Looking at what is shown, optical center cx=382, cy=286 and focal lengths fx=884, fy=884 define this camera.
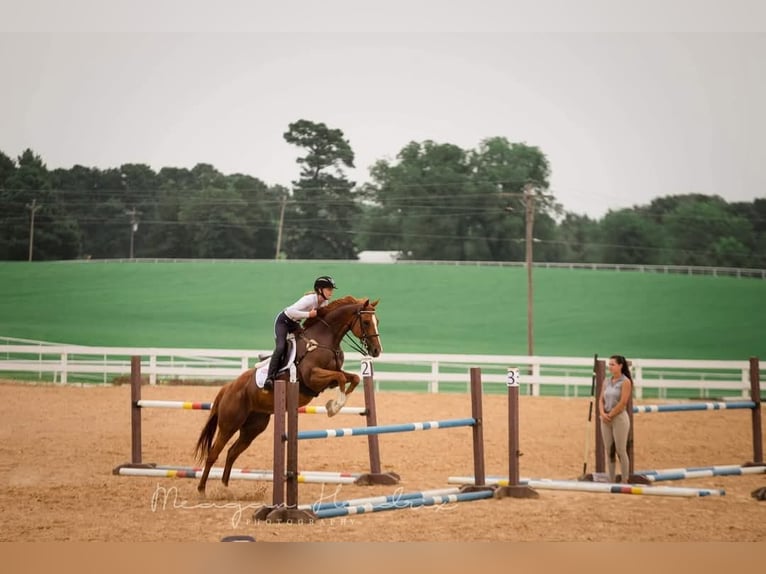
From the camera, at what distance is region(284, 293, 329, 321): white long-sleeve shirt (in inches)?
268

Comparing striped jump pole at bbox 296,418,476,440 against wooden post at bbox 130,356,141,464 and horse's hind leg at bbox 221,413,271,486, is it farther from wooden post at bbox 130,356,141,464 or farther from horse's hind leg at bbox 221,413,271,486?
wooden post at bbox 130,356,141,464

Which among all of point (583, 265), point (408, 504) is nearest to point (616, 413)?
point (408, 504)

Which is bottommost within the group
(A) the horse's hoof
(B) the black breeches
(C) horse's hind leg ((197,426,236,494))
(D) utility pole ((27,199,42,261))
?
(C) horse's hind leg ((197,426,236,494))

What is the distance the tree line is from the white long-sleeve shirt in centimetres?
541

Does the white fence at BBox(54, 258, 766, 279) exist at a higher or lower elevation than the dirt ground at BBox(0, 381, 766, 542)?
higher

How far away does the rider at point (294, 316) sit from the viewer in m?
6.75

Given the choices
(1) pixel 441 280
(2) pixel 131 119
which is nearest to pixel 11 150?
(2) pixel 131 119

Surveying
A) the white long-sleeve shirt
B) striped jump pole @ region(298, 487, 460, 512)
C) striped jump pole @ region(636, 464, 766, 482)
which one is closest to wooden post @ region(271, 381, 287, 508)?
striped jump pole @ region(298, 487, 460, 512)

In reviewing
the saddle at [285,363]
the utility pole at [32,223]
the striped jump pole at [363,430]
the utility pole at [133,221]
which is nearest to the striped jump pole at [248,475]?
the saddle at [285,363]

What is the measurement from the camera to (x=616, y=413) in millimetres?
7535

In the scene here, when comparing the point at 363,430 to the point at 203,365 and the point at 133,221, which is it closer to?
the point at 133,221

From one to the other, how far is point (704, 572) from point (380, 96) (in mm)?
9442

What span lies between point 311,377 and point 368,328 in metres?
0.57

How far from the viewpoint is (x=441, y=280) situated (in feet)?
64.4
